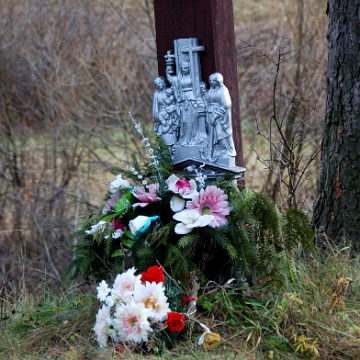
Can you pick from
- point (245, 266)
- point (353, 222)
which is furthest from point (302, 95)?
point (245, 266)

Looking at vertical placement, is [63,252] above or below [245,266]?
below

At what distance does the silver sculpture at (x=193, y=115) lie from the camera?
492 cm

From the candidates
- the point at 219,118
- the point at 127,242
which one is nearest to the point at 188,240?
the point at 127,242

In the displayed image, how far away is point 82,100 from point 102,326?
6.52 meters

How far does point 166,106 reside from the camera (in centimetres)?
512

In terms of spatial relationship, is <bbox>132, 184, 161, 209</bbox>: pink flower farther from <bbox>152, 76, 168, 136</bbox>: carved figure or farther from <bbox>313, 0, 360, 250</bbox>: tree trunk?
<bbox>313, 0, 360, 250</bbox>: tree trunk

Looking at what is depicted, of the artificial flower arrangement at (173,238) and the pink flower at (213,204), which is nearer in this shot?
the artificial flower arrangement at (173,238)

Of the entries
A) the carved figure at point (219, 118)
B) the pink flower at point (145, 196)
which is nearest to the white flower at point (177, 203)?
the pink flower at point (145, 196)

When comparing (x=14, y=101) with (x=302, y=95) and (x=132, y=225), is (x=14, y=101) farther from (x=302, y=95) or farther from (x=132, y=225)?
(x=132, y=225)

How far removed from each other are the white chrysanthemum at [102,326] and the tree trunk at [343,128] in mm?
1951

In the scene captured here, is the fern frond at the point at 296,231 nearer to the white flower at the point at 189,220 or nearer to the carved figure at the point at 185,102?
the white flower at the point at 189,220

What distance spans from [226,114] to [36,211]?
5651mm

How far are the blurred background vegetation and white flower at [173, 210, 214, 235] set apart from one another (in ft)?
14.4

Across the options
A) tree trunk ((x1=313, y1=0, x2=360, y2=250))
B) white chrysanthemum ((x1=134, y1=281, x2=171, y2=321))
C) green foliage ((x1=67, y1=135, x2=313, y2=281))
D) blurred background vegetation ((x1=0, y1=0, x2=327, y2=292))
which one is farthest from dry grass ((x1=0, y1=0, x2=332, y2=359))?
white chrysanthemum ((x1=134, y1=281, x2=171, y2=321))
